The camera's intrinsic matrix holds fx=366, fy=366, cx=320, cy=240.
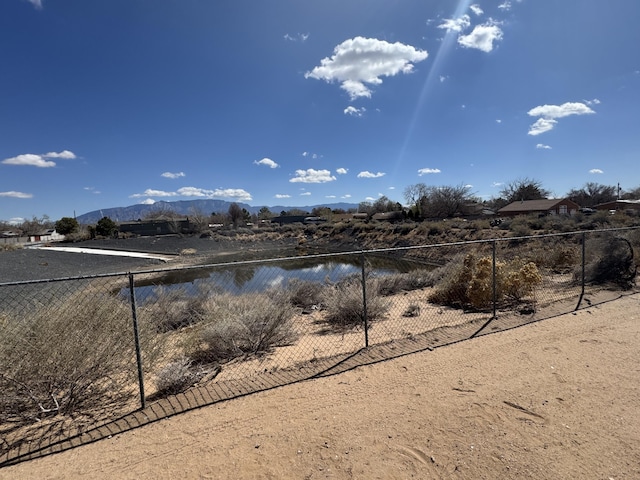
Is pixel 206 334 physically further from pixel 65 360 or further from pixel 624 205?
pixel 624 205

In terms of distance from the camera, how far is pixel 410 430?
3.56 metres

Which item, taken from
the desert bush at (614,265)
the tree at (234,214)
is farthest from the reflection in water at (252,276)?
the tree at (234,214)

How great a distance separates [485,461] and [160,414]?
131 inches

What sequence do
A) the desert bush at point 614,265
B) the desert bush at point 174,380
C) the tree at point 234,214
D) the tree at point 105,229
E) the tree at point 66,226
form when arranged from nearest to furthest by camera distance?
the desert bush at point 174,380 → the desert bush at point 614,265 → the tree at point 105,229 → the tree at point 66,226 → the tree at point 234,214

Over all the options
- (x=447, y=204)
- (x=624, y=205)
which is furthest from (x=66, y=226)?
(x=624, y=205)

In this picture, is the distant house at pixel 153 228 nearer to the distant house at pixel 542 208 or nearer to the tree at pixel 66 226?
the tree at pixel 66 226

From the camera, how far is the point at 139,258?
38.7 m

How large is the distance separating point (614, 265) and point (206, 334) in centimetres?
1020

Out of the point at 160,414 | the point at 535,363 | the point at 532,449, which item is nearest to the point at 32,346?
the point at 160,414

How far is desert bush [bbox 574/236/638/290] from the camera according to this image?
938 centimetres

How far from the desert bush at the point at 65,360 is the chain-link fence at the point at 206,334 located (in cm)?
1

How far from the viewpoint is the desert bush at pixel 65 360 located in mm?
3957

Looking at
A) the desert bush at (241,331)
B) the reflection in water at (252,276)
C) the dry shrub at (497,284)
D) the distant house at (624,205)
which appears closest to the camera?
the desert bush at (241,331)

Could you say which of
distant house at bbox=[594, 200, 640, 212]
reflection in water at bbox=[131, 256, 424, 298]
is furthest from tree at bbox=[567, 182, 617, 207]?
reflection in water at bbox=[131, 256, 424, 298]
